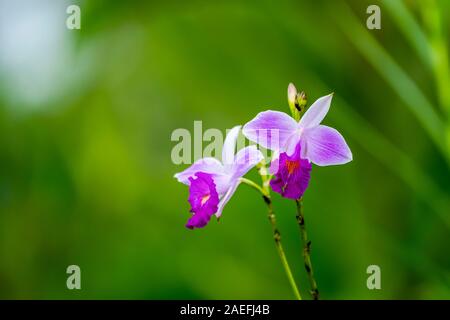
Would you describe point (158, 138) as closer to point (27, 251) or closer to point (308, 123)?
point (27, 251)

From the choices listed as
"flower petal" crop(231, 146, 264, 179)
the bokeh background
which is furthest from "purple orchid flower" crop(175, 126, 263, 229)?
the bokeh background

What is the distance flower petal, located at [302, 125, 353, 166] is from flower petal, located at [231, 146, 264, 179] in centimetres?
4

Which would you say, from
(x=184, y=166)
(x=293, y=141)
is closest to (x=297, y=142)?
(x=293, y=141)

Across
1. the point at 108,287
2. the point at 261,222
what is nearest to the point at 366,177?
the point at 261,222

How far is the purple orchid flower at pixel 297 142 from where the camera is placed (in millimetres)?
439

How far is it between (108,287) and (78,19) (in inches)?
28.6

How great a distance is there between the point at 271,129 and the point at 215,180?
0.23 feet

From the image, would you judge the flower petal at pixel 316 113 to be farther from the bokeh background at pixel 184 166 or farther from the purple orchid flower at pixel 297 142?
the bokeh background at pixel 184 166

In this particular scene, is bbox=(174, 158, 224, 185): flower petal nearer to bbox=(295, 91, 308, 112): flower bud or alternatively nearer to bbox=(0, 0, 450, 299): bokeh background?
bbox=(295, 91, 308, 112): flower bud

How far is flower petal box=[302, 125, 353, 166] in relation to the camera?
449mm

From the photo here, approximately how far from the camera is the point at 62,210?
4.13 ft

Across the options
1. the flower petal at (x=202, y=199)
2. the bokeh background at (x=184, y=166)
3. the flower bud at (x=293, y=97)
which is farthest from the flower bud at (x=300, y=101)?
the bokeh background at (x=184, y=166)

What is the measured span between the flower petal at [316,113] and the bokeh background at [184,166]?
0.37 m

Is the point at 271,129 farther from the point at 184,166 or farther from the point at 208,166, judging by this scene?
the point at 184,166
